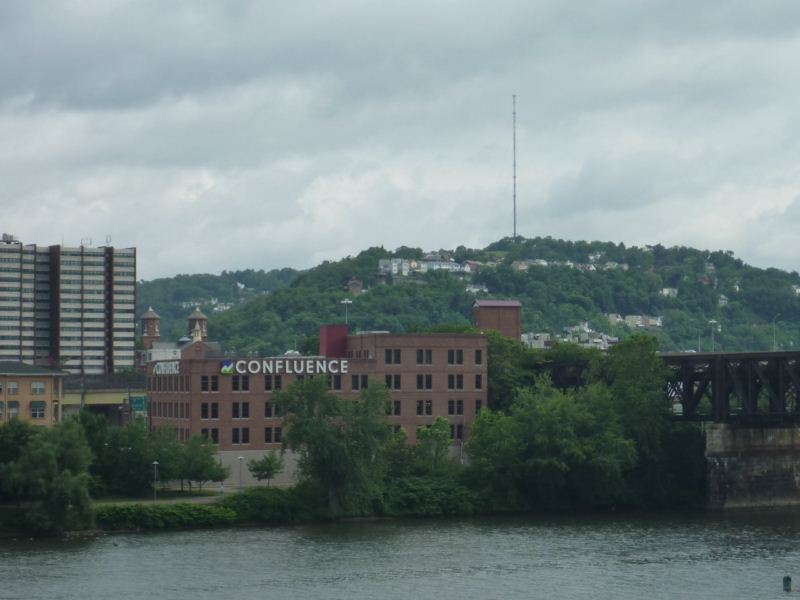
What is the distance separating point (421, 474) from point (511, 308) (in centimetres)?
5665

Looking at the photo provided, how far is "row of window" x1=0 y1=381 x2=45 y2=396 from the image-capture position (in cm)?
16300

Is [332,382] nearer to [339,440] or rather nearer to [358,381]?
[358,381]

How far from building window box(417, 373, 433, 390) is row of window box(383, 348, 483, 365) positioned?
1.35 meters

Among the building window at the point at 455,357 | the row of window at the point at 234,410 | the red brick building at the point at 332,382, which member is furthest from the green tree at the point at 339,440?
the building window at the point at 455,357

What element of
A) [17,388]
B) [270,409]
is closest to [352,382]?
[270,409]

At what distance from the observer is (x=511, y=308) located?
19862 cm

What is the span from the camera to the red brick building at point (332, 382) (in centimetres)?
15662

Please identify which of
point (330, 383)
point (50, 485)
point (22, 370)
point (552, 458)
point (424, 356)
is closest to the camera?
point (50, 485)

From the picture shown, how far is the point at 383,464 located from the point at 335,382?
25214mm

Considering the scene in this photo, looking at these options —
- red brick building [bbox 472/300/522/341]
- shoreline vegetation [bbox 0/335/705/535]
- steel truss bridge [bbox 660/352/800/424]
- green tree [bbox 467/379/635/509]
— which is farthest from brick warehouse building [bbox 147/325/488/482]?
red brick building [bbox 472/300/522/341]

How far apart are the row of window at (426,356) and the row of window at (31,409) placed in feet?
117

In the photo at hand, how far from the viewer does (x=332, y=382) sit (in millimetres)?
161125

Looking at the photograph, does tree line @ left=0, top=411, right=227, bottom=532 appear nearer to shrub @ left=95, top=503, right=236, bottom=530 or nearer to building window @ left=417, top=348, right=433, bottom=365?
shrub @ left=95, top=503, right=236, bottom=530

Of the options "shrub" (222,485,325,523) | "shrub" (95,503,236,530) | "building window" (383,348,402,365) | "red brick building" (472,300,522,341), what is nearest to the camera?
"shrub" (95,503,236,530)
